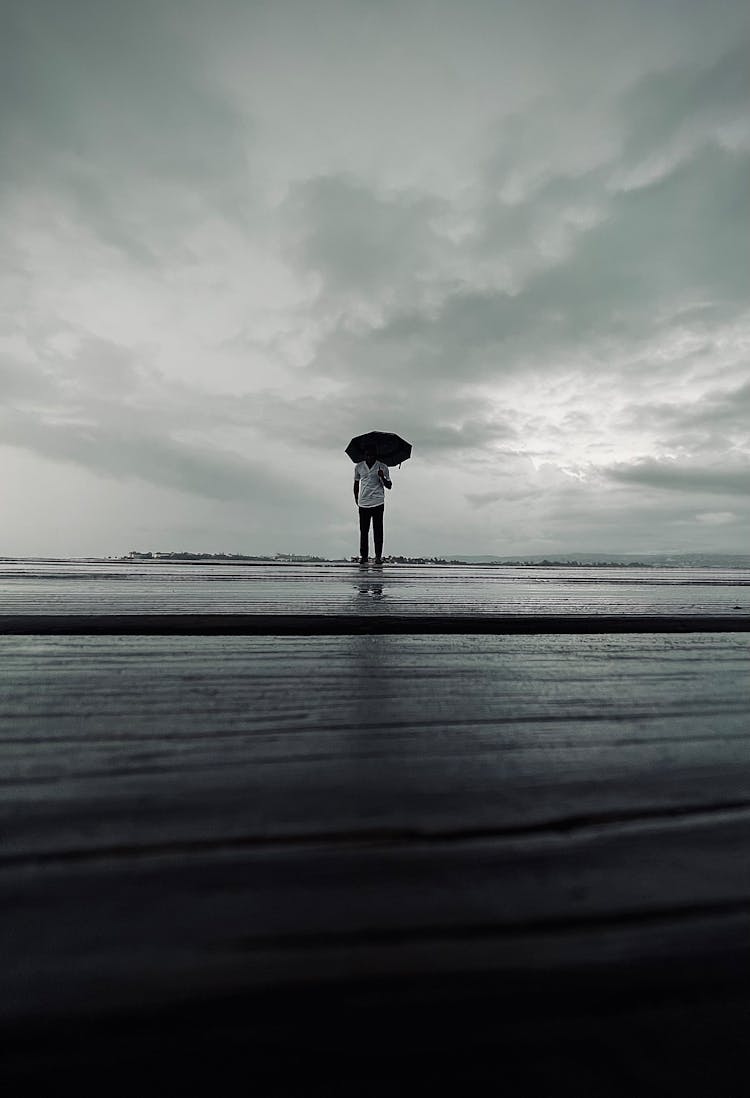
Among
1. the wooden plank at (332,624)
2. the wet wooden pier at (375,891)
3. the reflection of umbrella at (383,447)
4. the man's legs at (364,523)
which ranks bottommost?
the wet wooden pier at (375,891)

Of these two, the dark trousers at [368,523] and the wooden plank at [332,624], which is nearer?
the wooden plank at [332,624]

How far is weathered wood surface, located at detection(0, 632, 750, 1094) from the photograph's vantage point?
0.21 meters

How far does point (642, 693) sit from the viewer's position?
696 millimetres

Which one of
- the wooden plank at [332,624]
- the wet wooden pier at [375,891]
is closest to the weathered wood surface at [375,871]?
the wet wooden pier at [375,891]

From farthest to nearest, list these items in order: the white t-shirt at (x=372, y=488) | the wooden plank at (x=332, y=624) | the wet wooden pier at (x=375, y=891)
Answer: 1. the white t-shirt at (x=372, y=488)
2. the wooden plank at (x=332, y=624)
3. the wet wooden pier at (x=375, y=891)

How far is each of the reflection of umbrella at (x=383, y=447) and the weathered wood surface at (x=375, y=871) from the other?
7797mm

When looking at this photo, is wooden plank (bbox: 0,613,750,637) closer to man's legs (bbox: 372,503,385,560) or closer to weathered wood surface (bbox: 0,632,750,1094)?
weathered wood surface (bbox: 0,632,750,1094)

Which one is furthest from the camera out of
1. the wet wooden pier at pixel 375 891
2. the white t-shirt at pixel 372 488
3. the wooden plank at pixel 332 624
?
the white t-shirt at pixel 372 488

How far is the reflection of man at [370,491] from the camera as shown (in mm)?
7785

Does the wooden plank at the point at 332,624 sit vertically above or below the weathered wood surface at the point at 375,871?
above

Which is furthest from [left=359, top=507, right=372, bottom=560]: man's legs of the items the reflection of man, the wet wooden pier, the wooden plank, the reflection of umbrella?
the wet wooden pier

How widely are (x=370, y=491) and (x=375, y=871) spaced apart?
7.51 m

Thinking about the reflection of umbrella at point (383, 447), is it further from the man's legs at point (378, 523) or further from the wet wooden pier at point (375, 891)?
the wet wooden pier at point (375, 891)

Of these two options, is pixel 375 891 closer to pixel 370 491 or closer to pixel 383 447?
pixel 370 491
